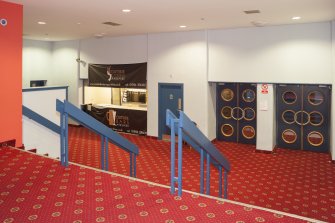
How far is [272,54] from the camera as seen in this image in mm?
8539

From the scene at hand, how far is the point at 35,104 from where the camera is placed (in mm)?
7008

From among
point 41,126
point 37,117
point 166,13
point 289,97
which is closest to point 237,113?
point 289,97

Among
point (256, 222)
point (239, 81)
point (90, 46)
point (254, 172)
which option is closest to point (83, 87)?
point (90, 46)

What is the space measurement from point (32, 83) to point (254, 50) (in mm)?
8120

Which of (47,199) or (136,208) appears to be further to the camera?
(47,199)

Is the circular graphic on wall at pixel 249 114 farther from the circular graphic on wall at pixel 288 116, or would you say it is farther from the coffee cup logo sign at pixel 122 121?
the coffee cup logo sign at pixel 122 121

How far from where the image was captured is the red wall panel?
566cm

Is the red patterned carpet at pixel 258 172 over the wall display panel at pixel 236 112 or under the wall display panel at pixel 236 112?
under

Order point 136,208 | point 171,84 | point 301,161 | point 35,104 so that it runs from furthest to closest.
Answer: point 171,84 < point 301,161 < point 35,104 < point 136,208

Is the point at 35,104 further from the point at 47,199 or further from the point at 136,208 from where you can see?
the point at 136,208

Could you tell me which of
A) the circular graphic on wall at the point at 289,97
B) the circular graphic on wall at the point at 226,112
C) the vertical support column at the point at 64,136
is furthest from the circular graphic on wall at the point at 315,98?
the vertical support column at the point at 64,136

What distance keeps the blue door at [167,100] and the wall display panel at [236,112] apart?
46.2 inches

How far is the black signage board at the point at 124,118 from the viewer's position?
10.9 meters

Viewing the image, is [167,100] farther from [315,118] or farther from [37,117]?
[37,117]
